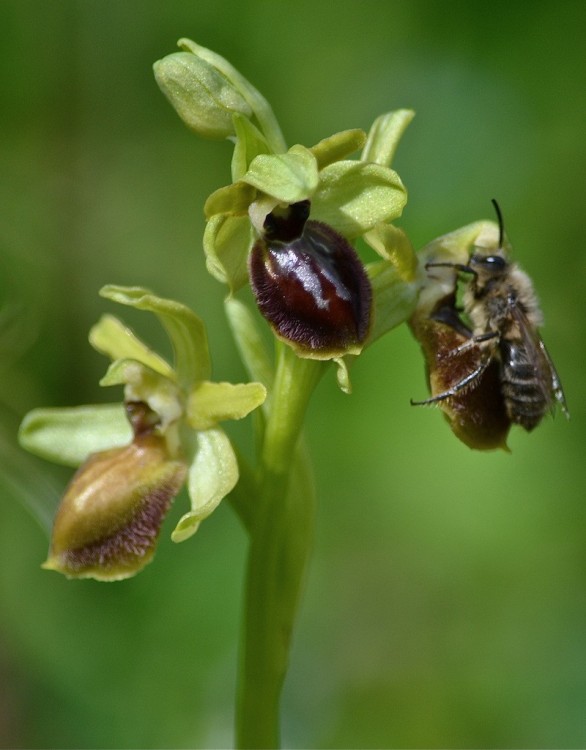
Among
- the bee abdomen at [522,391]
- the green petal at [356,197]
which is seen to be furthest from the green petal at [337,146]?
the bee abdomen at [522,391]

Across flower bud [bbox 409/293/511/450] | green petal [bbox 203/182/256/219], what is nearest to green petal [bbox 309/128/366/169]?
green petal [bbox 203/182/256/219]

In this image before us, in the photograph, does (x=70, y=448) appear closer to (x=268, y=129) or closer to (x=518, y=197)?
(x=268, y=129)

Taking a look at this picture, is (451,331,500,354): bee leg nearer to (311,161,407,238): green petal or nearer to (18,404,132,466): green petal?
(311,161,407,238): green petal

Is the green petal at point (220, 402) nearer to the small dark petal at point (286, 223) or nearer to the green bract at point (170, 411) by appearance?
the green bract at point (170, 411)

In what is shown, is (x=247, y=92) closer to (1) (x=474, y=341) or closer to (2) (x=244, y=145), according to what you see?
(2) (x=244, y=145)

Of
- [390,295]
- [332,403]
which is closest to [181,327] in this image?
[390,295]

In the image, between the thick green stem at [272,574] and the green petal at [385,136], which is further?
the green petal at [385,136]
